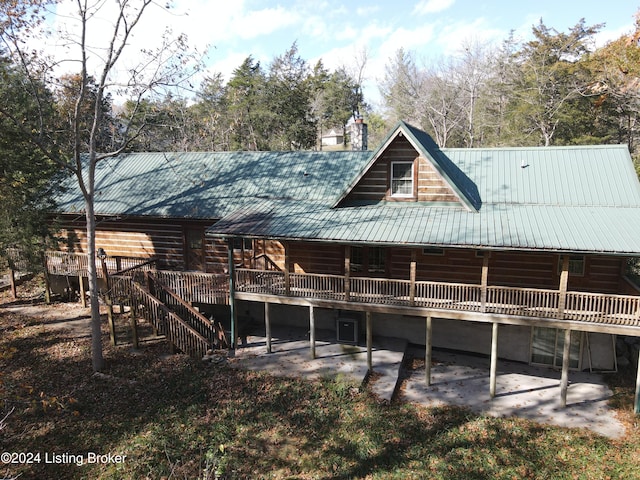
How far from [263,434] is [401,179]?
11174 mm

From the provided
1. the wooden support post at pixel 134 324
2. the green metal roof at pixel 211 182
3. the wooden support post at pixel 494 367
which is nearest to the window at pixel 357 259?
the green metal roof at pixel 211 182

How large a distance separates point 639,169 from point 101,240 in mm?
34745

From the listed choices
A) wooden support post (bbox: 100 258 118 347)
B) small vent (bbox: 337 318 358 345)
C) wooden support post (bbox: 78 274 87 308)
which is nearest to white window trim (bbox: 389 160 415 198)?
small vent (bbox: 337 318 358 345)

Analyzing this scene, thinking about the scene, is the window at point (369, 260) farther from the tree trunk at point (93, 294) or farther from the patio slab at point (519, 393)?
the tree trunk at point (93, 294)

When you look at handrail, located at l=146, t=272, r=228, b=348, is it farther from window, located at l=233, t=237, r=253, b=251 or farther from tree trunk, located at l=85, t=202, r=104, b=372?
window, located at l=233, t=237, r=253, b=251

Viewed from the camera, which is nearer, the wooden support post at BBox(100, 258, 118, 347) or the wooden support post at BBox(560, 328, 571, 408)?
the wooden support post at BBox(560, 328, 571, 408)

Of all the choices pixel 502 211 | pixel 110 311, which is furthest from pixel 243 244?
pixel 502 211

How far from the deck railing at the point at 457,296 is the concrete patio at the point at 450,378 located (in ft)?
8.87

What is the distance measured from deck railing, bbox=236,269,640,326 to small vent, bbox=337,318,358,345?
68.5 inches

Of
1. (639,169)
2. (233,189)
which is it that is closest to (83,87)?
(233,189)

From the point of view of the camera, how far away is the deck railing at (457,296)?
14000 millimetres

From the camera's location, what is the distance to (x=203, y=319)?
18.2m

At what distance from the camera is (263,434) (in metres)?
13.3

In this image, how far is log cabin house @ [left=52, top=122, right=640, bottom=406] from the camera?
14.6 meters
